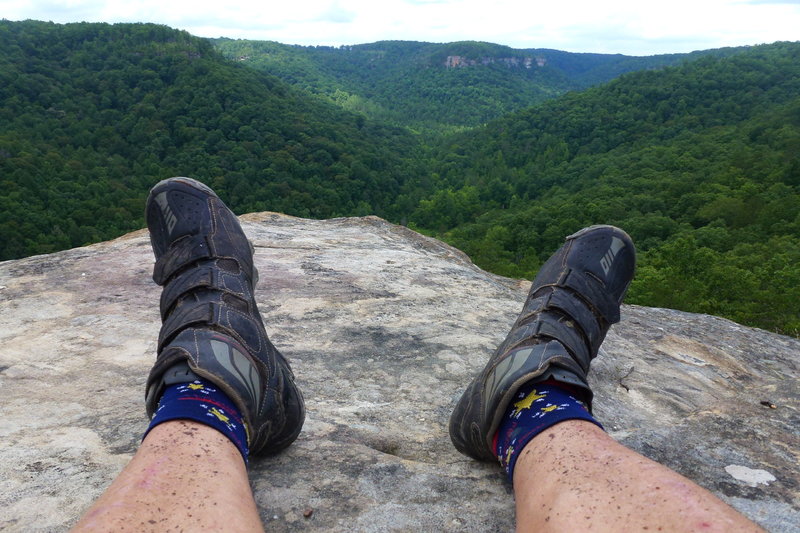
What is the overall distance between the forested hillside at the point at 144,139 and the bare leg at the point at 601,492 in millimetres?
26139

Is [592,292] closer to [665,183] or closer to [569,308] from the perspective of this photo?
[569,308]

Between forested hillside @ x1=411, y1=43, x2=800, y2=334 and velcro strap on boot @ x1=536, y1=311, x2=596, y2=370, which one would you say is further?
forested hillside @ x1=411, y1=43, x2=800, y2=334

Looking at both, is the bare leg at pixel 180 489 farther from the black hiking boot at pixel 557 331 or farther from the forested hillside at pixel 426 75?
the forested hillside at pixel 426 75

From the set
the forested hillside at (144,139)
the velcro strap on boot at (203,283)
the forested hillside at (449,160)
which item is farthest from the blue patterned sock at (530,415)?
the forested hillside at (144,139)

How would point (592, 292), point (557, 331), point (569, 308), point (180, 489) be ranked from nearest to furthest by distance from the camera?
point (180, 489) < point (557, 331) < point (569, 308) < point (592, 292)

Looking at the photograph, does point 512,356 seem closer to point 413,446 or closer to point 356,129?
point 413,446

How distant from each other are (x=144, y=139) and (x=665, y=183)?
4251 cm

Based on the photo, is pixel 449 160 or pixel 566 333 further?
pixel 449 160

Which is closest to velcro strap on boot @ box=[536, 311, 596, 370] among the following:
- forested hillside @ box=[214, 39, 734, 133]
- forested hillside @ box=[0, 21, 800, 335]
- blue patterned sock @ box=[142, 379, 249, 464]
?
blue patterned sock @ box=[142, 379, 249, 464]

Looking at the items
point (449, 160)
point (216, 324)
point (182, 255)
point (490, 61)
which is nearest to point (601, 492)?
point (216, 324)

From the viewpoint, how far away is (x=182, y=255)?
5.98 feet

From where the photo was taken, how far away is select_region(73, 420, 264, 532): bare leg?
77 cm

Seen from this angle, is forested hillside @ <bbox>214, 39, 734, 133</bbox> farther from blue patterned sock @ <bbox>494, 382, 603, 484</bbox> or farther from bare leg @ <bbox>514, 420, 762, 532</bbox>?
bare leg @ <bbox>514, 420, 762, 532</bbox>

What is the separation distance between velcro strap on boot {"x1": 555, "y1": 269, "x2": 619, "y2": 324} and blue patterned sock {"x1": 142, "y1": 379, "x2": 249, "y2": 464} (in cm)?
115
